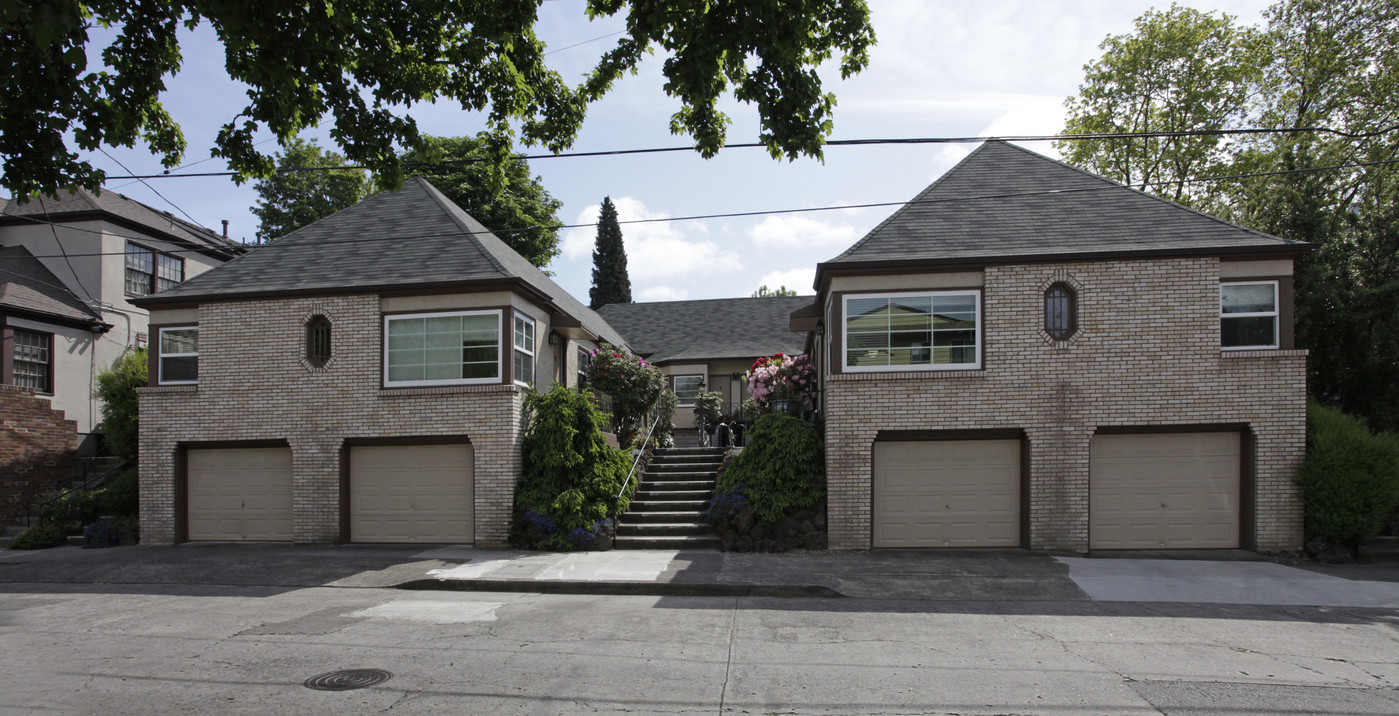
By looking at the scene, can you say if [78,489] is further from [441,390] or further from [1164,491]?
[1164,491]

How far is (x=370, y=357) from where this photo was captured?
14.6 meters

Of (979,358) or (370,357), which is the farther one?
(370,357)

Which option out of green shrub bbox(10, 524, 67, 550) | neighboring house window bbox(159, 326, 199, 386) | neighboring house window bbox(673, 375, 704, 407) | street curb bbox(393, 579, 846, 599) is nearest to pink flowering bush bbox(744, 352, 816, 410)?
street curb bbox(393, 579, 846, 599)

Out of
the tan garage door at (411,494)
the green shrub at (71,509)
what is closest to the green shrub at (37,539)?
the green shrub at (71,509)

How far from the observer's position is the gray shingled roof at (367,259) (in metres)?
14.7

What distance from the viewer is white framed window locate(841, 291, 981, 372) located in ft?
45.1

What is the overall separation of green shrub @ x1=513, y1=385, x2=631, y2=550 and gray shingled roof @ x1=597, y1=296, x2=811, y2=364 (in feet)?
38.2

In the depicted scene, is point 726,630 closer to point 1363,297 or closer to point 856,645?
point 856,645

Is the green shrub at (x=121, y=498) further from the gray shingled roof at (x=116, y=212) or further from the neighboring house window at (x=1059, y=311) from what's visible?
the neighboring house window at (x=1059, y=311)

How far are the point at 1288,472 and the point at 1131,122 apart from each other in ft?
59.0

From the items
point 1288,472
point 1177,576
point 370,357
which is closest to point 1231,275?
point 1288,472

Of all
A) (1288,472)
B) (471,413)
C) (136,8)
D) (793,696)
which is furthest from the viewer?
(471,413)

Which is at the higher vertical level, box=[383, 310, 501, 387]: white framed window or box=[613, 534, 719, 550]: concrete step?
box=[383, 310, 501, 387]: white framed window

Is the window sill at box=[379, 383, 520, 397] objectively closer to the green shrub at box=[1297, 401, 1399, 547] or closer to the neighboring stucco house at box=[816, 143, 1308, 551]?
the neighboring stucco house at box=[816, 143, 1308, 551]
